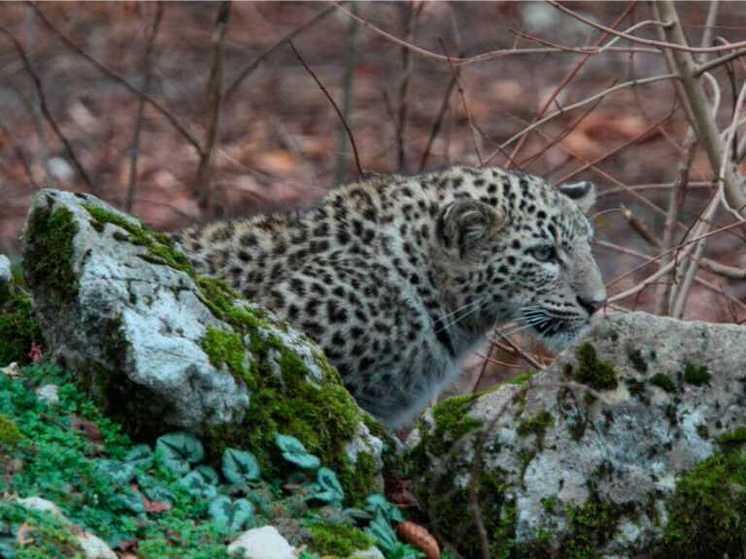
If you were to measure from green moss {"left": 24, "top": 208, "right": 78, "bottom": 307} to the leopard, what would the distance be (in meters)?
1.53

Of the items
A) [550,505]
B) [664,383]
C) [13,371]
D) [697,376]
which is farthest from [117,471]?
[697,376]

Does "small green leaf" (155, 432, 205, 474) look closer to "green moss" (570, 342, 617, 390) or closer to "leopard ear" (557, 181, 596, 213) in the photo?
"green moss" (570, 342, 617, 390)

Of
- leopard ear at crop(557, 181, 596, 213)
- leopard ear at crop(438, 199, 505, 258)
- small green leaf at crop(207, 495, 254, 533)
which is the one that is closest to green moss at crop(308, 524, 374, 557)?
small green leaf at crop(207, 495, 254, 533)

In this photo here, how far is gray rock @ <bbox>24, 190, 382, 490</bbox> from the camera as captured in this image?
604cm

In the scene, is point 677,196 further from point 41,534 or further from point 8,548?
point 8,548

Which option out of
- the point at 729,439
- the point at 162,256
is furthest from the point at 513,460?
the point at 162,256

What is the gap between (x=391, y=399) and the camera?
8.06 meters

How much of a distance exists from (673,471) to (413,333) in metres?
2.10

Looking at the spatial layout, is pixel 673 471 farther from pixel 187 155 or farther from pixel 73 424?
pixel 187 155

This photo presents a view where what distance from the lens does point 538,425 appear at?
6270 mm

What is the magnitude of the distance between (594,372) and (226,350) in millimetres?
1441

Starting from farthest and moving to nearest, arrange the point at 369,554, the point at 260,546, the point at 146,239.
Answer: the point at 146,239 < the point at 369,554 < the point at 260,546

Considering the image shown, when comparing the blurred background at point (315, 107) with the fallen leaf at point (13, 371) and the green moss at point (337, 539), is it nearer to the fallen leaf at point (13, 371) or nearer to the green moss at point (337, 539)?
the fallen leaf at point (13, 371)

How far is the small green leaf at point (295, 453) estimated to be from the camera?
6203 mm
